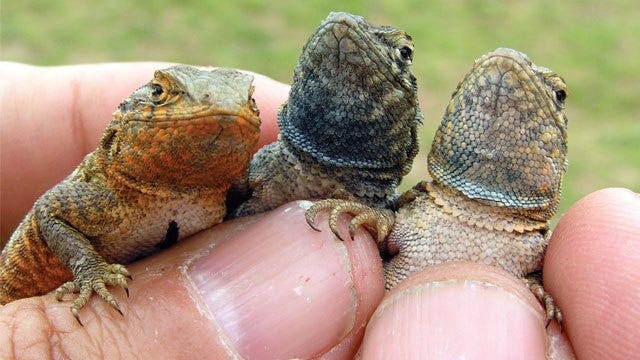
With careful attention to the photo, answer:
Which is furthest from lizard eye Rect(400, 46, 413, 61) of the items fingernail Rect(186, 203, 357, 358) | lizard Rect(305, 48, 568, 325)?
fingernail Rect(186, 203, 357, 358)

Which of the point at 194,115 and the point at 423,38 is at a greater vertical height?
the point at 194,115

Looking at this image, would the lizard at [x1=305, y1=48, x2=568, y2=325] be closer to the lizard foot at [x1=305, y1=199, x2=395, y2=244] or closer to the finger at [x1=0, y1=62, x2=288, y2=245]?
the lizard foot at [x1=305, y1=199, x2=395, y2=244]

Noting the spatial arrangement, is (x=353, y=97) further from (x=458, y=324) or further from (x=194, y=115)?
(x=458, y=324)

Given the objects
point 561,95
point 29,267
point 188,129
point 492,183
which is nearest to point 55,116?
point 29,267

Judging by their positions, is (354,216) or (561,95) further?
(561,95)

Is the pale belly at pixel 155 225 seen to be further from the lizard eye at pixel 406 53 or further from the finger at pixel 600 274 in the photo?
the finger at pixel 600 274

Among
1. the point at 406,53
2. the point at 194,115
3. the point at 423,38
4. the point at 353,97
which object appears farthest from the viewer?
the point at 423,38
